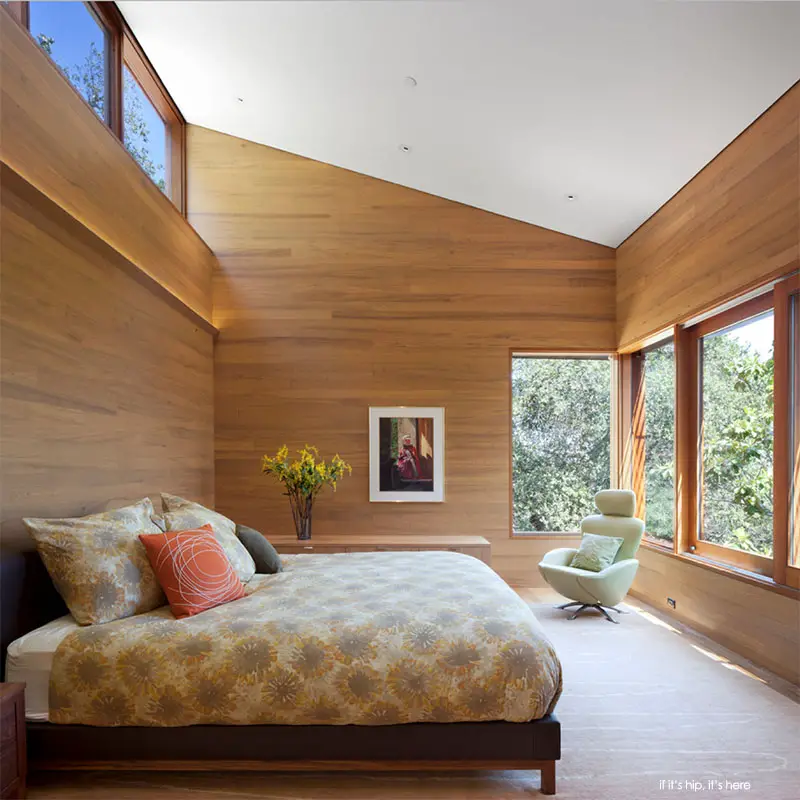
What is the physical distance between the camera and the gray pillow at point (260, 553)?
3.89 m

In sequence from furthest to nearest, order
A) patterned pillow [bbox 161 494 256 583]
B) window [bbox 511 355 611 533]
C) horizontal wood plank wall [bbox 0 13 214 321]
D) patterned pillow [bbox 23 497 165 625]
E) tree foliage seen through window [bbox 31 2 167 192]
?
window [bbox 511 355 611 533]
tree foliage seen through window [bbox 31 2 167 192]
patterned pillow [bbox 161 494 256 583]
horizontal wood plank wall [bbox 0 13 214 321]
patterned pillow [bbox 23 497 165 625]

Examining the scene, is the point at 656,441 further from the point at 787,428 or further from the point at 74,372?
the point at 74,372

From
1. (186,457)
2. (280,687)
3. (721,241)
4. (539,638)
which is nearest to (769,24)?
(721,241)

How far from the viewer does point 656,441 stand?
19.3 feet

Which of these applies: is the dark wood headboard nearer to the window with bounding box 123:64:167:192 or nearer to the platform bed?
the platform bed

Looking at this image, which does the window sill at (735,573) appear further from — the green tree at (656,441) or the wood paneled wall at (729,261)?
the green tree at (656,441)

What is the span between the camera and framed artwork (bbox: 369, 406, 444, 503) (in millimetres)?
6422

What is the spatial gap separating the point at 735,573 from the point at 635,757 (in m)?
1.84

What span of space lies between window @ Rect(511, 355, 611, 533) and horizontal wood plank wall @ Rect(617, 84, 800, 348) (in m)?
0.80

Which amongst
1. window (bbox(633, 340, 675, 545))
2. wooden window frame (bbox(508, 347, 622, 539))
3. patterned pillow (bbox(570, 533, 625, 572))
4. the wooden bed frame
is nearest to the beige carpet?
the wooden bed frame

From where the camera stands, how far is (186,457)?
549 centimetres

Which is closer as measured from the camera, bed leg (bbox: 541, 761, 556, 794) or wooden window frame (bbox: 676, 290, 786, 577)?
bed leg (bbox: 541, 761, 556, 794)

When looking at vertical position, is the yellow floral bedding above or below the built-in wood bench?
above

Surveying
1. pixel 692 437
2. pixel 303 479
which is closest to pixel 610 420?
pixel 692 437
